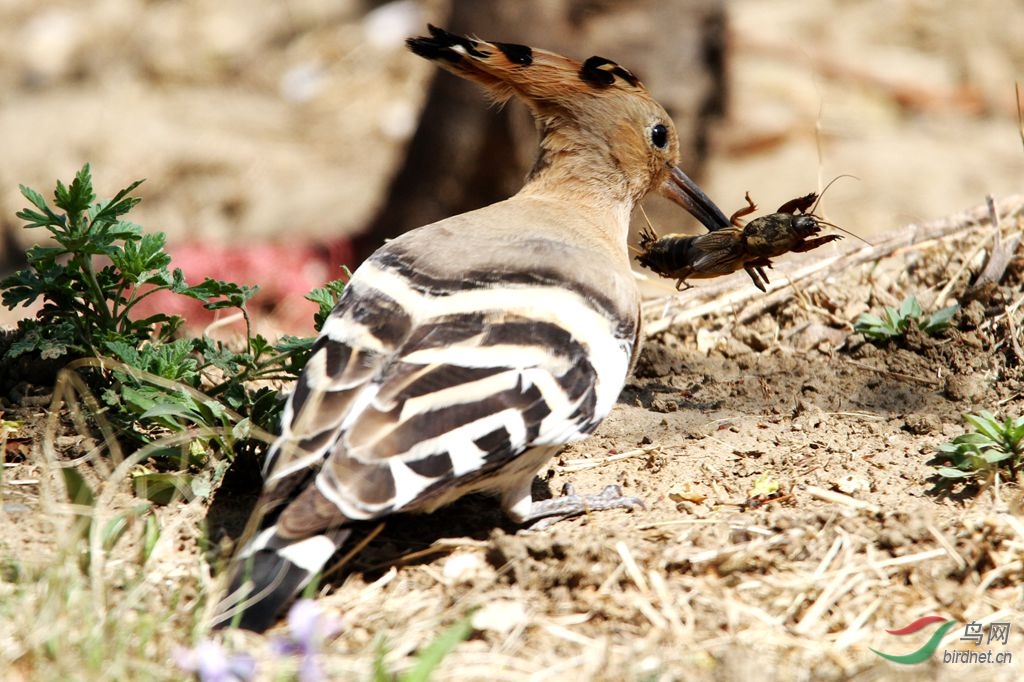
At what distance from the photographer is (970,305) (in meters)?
3.47

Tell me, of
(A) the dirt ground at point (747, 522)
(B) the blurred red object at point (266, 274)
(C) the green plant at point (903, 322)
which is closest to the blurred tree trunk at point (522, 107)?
(B) the blurred red object at point (266, 274)

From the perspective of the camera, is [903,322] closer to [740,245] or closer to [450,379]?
[740,245]

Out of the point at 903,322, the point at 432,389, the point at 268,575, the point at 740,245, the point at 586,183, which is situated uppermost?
the point at 586,183

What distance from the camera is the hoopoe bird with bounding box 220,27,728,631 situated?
2.29 meters

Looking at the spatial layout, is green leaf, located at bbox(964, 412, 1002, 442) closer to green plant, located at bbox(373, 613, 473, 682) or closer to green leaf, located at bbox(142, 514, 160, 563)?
green plant, located at bbox(373, 613, 473, 682)

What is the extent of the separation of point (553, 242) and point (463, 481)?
861mm

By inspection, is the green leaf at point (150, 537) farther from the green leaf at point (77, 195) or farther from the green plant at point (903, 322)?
the green plant at point (903, 322)

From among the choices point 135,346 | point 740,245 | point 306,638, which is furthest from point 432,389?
point 740,245

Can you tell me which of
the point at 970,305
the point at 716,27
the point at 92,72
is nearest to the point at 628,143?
the point at 970,305

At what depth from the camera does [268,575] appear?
87.7 inches

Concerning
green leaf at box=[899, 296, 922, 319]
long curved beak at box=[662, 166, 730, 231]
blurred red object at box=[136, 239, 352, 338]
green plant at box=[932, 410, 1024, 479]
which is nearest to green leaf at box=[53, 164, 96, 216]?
long curved beak at box=[662, 166, 730, 231]

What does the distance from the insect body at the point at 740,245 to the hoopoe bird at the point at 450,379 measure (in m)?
0.13

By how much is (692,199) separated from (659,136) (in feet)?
0.81

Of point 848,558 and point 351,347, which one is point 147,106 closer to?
point 351,347
